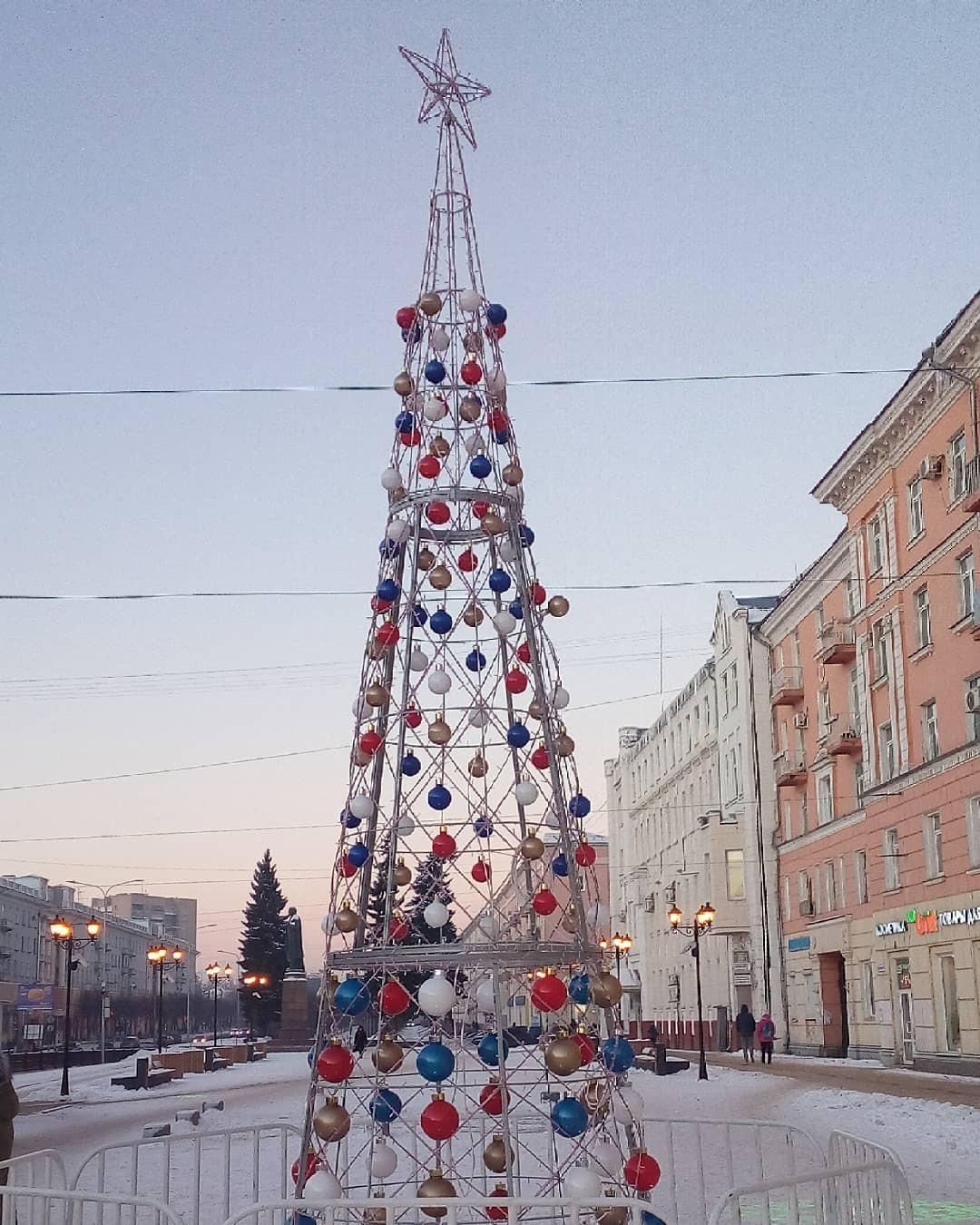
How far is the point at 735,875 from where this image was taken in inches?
1969

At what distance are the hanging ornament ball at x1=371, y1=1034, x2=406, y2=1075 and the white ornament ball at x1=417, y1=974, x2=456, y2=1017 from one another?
0.68 m

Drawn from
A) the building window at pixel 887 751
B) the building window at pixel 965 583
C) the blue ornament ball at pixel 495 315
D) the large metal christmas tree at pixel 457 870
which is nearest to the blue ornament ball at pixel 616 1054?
the large metal christmas tree at pixel 457 870

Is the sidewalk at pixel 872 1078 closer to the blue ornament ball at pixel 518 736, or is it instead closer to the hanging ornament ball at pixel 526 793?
the hanging ornament ball at pixel 526 793

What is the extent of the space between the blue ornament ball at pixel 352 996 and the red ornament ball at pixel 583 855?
133 centimetres

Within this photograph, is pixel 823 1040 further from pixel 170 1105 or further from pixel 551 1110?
pixel 551 1110

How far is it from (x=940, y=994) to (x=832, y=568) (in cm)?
1288

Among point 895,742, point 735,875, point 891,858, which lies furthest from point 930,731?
point 735,875

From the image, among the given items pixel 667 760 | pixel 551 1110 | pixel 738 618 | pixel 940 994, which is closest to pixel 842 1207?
pixel 551 1110

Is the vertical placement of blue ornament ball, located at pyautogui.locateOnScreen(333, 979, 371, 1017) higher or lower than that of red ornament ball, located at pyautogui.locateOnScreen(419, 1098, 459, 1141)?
higher

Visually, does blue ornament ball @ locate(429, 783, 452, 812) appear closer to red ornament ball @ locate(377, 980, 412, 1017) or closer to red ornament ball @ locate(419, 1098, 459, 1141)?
red ornament ball @ locate(377, 980, 412, 1017)

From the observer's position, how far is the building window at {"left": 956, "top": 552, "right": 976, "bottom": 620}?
28.5 m

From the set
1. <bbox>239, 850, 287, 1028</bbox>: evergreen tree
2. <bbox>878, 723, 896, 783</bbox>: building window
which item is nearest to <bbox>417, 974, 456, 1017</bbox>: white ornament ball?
<bbox>878, 723, 896, 783</bbox>: building window

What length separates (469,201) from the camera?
334 inches

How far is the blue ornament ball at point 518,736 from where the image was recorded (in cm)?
777
